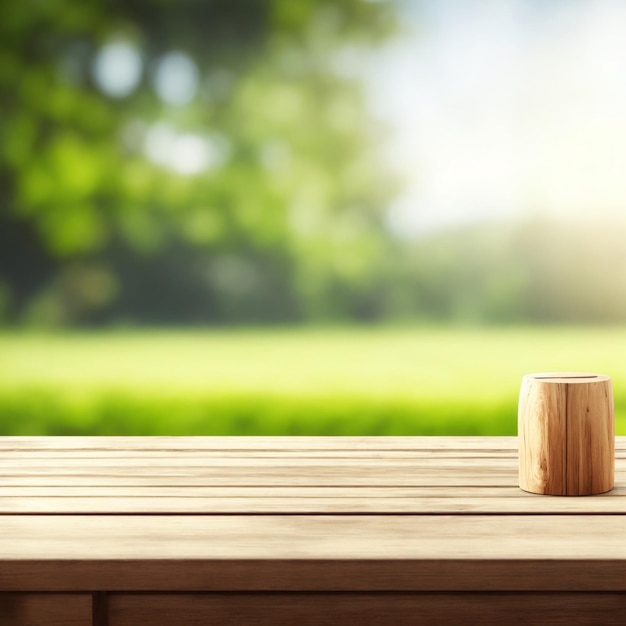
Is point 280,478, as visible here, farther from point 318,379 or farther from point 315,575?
point 318,379

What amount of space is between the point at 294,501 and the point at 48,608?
10.7 inches

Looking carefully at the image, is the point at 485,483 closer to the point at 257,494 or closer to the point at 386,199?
the point at 257,494

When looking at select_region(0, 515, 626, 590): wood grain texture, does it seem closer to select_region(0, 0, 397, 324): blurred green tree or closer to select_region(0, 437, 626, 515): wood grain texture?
select_region(0, 437, 626, 515): wood grain texture

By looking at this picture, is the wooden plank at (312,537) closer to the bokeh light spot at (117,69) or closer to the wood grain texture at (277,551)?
the wood grain texture at (277,551)

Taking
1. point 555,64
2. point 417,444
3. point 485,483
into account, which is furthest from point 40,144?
point 485,483

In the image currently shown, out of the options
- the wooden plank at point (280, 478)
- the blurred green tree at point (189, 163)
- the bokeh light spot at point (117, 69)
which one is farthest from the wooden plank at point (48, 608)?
the bokeh light spot at point (117, 69)

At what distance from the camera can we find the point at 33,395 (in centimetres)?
360

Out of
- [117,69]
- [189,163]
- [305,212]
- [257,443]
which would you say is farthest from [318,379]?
[257,443]

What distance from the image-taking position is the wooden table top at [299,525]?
654 millimetres

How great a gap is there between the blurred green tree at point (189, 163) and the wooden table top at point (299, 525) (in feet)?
8.11

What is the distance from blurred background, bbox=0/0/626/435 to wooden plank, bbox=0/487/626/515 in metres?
2.50

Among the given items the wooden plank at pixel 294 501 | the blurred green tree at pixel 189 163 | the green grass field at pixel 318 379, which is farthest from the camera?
the blurred green tree at pixel 189 163

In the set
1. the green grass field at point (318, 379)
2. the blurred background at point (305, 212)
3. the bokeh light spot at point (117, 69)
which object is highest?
the bokeh light spot at point (117, 69)

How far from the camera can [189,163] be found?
142 inches
